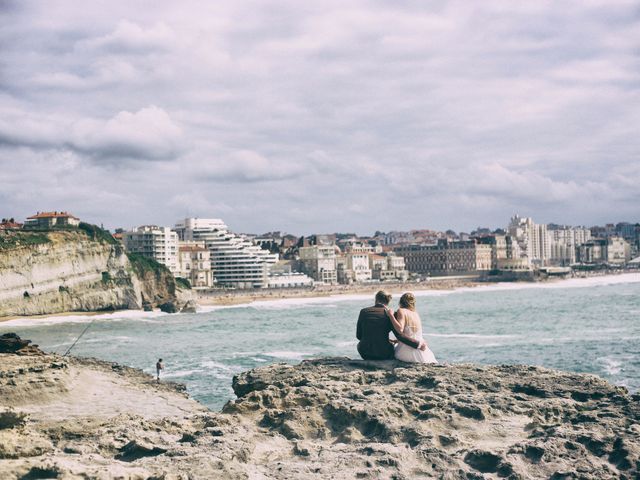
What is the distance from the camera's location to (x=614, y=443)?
768cm

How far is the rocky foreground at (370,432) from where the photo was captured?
7340 millimetres

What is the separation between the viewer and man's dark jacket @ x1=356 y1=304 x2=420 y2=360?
1102 cm

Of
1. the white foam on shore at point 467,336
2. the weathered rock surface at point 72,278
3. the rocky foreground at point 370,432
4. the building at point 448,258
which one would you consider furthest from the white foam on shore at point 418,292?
the rocky foreground at point 370,432

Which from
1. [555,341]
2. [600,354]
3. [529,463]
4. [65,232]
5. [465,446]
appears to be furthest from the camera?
[65,232]

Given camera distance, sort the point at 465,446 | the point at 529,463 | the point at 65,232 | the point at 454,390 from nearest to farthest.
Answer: the point at 529,463 → the point at 465,446 → the point at 454,390 → the point at 65,232

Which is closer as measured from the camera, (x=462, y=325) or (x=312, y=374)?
(x=312, y=374)

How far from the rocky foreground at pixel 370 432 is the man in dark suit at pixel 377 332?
0.27 meters

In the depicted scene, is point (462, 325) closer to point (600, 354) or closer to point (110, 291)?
point (600, 354)

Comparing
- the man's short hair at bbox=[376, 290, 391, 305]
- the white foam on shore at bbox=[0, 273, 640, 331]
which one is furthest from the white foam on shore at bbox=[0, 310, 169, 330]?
the man's short hair at bbox=[376, 290, 391, 305]

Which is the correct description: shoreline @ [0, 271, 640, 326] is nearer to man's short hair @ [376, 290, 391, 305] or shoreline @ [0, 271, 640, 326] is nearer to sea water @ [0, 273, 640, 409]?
sea water @ [0, 273, 640, 409]

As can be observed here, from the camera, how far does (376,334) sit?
11195 mm

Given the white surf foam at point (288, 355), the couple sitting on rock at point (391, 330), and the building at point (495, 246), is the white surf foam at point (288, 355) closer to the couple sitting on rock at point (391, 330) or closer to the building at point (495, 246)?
the couple sitting on rock at point (391, 330)

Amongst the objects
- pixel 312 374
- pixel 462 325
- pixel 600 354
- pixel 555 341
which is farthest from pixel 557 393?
pixel 462 325

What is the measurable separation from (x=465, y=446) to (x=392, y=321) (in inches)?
112
